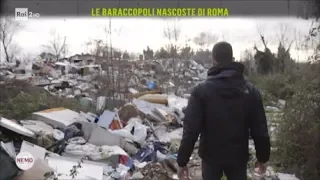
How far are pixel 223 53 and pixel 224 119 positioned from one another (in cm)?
32

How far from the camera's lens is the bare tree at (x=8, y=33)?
260cm

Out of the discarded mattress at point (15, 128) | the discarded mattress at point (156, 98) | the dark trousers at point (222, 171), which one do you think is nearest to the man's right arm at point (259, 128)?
the dark trousers at point (222, 171)

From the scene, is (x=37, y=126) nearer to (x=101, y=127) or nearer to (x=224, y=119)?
(x=101, y=127)

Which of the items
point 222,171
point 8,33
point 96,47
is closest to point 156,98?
point 96,47

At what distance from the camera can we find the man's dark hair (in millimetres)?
1856

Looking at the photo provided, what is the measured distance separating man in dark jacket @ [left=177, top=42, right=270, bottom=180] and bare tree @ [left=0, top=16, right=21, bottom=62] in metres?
1.42

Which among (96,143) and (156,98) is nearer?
(96,143)

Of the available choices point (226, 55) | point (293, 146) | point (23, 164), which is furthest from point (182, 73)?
point (226, 55)

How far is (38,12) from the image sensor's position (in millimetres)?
2492

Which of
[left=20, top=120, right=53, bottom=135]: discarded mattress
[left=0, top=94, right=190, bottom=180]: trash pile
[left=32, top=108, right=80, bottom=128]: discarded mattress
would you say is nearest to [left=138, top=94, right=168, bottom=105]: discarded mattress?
[left=0, top=94, right=190, bottom=180]: trash pile

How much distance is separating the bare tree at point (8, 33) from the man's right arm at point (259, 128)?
164 cm

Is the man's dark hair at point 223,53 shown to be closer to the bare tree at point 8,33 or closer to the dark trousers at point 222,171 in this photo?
the dark trousers at point 222,171

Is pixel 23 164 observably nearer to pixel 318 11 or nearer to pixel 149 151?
pixel 149 151

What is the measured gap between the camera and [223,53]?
1857mm
